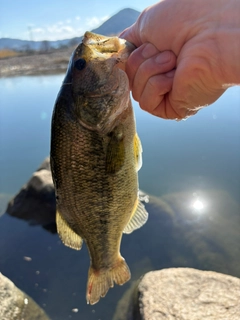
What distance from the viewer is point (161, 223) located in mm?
7105

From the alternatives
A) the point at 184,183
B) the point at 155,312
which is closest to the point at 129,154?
the point at 155,312

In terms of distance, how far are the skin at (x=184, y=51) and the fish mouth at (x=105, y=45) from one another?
9 cm

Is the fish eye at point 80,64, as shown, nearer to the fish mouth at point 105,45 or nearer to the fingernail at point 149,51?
the fish mouth at point 105,45

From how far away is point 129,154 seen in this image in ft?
7.66

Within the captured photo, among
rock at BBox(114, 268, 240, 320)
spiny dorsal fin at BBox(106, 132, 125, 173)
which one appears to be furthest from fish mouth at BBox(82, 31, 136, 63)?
rock at BBox(114, 268, 240, 320)

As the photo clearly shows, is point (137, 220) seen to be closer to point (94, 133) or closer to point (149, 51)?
point (94, 133)

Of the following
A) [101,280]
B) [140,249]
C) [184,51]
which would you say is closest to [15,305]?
[140,249]

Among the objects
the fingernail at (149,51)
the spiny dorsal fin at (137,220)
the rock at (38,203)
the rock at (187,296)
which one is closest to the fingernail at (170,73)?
the fingernail at (149,51)

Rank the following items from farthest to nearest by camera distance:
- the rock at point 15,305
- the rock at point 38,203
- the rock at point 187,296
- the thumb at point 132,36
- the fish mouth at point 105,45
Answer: the rock at point 38,203, the rock at point 15,305, the rock at point 187,296, the thumb at point 132,36, the fish mouth at point 105,45

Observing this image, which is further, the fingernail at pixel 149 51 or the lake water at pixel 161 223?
the lake water at pixel 161 223

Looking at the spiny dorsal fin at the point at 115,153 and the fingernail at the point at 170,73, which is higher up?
the fingernail at the point at 170,73

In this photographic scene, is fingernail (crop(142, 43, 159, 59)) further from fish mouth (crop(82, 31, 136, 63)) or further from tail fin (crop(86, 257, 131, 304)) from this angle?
tail fin (crop(86, 257, 131, 304))

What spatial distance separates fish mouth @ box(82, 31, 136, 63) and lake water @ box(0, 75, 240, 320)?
14.0ft

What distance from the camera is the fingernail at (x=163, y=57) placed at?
2.10 metres
